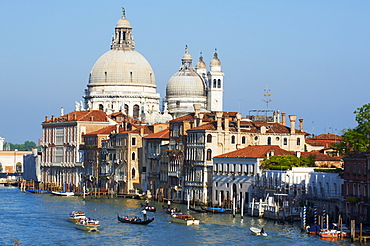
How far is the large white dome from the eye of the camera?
387 ft

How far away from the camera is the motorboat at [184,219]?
58.9m

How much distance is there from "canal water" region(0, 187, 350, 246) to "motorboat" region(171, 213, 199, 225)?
0.33 metres

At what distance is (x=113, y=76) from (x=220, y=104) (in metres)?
12.9

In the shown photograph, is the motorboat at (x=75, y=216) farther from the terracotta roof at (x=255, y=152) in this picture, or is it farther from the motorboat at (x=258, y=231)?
the motorboat at (x=258, y=231)

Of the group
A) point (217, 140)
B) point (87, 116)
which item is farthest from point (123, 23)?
point (217, 140)

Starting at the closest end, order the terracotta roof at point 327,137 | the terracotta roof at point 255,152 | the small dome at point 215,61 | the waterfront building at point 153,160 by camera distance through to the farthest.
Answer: the terracotta roof at point 255,152 < the waterfront building at point 153,160 < the terracotta roof at point 327,137 < the small dome at point 215,61

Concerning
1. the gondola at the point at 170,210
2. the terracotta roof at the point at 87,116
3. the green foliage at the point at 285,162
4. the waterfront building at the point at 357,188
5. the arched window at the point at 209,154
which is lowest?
the gondola at the point at 170,210

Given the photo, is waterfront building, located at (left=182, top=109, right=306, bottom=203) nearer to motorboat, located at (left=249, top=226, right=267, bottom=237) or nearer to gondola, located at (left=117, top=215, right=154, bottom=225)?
gondola, located at (left=117, top=215, right=154, bottom=225)

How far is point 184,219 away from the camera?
59469 mm

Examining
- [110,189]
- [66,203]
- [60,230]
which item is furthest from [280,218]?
[110,189]

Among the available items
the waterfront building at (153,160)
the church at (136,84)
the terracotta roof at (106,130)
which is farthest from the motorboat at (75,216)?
the church at (136,84)

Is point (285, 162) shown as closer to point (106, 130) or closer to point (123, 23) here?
point (106, 130)

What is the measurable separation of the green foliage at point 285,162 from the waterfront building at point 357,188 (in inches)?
353

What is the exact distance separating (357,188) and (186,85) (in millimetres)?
60267
